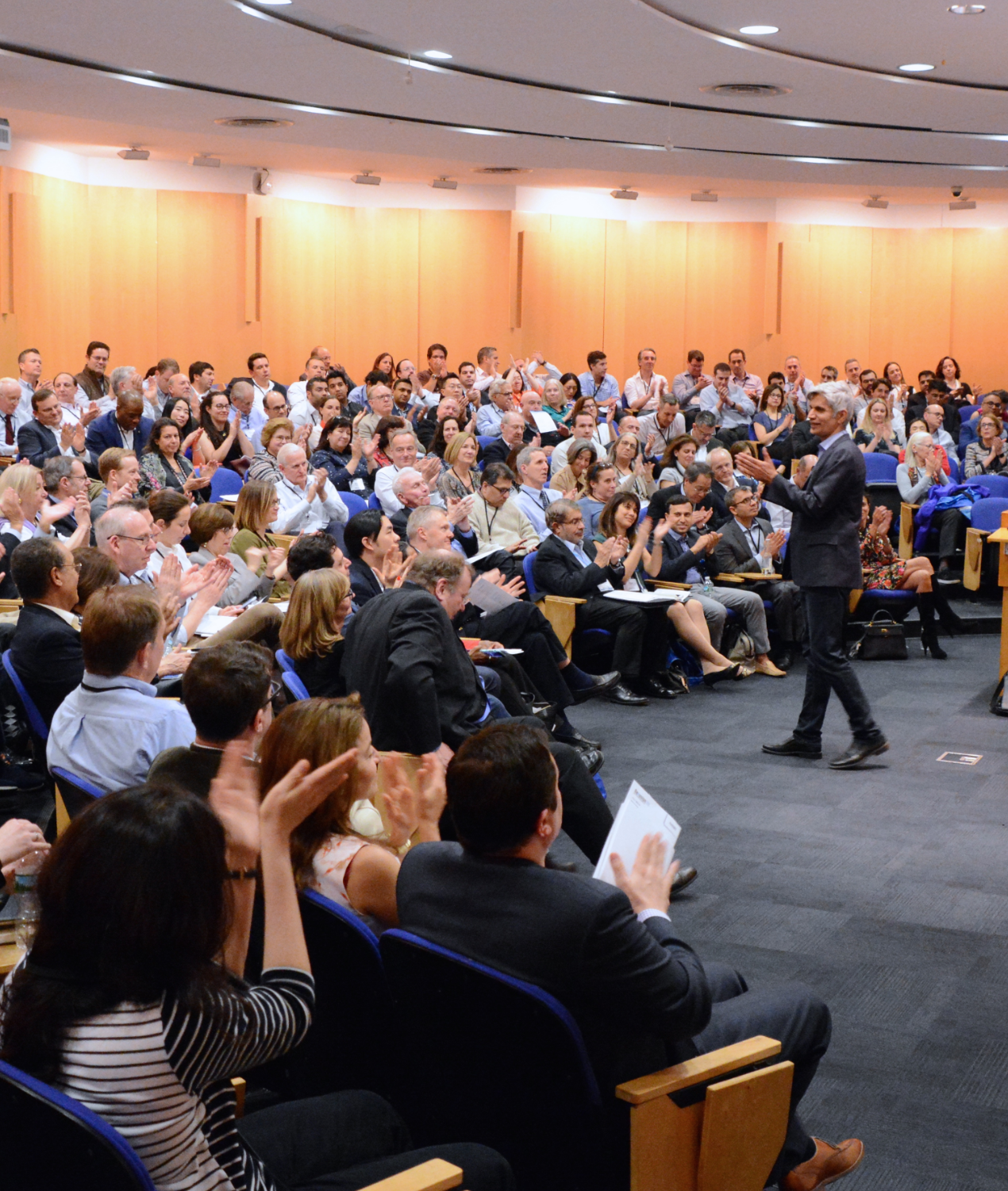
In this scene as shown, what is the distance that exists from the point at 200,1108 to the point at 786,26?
23.8 feet

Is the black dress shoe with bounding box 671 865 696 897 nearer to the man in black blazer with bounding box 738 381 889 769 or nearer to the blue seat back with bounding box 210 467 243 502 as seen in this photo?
the man in black blazer with bounding box 738 381 889 769

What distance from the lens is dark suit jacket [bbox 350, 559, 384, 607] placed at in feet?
17.3

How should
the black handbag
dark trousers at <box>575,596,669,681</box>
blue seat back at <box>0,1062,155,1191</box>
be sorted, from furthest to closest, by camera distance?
the black handbag
dark trousers at <box>575,596,669,681</box>
blue seat back at <box>0,1062,155,1191</box>

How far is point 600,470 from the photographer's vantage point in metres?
7.93

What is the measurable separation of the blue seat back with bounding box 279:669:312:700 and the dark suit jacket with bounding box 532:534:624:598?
2767 millimetres

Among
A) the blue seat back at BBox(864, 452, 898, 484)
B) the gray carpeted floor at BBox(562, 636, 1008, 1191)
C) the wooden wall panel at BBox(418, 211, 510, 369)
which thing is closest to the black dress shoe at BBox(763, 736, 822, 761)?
the gray carpeted floor at BBox(562, 636, 1008, 1191)

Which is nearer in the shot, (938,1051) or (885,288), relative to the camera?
(938,1051)

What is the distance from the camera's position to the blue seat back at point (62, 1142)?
59.7 inches

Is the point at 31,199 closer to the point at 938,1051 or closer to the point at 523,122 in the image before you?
the point at 523,122

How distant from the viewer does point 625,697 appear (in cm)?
696

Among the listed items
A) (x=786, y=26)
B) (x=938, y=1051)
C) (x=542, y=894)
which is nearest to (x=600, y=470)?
(x=786, y=26)

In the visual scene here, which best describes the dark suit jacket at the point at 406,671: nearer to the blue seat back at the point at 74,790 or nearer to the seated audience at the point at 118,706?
the seated audience at the point at 118,706

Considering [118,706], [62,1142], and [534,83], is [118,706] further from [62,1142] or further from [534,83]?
[534,83]

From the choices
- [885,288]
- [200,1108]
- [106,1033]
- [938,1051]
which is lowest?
[938,1051]
